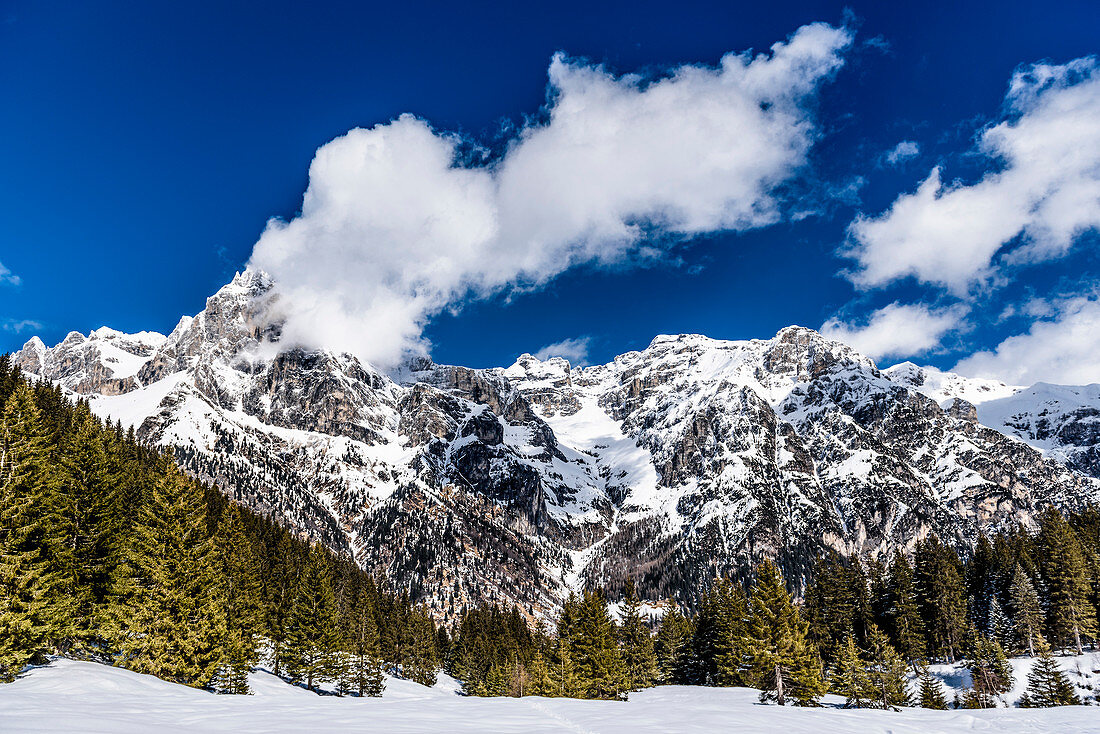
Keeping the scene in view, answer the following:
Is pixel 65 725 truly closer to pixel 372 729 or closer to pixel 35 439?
pixel 372 729

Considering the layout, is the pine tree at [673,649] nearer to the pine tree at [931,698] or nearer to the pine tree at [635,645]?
the pine tree at [635,645]

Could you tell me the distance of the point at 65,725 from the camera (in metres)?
10.3

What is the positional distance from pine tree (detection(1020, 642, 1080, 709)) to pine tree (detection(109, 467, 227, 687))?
191 ft

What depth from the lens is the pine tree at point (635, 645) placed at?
2405 inches

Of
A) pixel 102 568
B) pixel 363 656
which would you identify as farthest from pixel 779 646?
pixel 102 568

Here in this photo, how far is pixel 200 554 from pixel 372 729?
23785 mm

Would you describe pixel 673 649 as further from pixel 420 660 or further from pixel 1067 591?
pixel 1067 591

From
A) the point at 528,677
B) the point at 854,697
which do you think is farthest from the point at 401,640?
the point at 854,697

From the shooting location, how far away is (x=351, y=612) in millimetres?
71875

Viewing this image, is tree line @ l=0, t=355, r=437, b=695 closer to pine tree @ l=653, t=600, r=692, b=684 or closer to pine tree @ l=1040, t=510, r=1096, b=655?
pine tree @ l=653, t=600, r=692, b=684

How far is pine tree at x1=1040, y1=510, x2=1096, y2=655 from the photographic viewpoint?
6144 cm

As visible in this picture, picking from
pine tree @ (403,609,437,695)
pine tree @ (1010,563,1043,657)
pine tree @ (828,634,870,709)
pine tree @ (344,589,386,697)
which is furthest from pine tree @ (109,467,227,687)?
pine tree @ (1010,563,1043,657)

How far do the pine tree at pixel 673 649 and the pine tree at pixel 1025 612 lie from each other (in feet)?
118

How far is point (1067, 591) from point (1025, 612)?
4.92 meters
